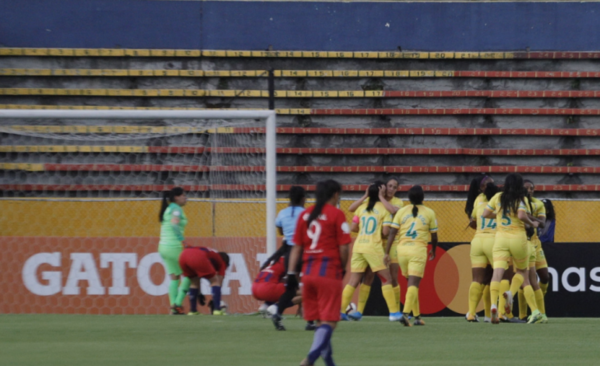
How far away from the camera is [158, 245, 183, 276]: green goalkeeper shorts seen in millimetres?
12242

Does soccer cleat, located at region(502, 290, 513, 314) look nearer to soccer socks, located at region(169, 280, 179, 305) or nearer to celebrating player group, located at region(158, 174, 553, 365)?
celebrating player group, located at region(158, 174, 553, 365)

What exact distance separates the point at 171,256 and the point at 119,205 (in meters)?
2.34

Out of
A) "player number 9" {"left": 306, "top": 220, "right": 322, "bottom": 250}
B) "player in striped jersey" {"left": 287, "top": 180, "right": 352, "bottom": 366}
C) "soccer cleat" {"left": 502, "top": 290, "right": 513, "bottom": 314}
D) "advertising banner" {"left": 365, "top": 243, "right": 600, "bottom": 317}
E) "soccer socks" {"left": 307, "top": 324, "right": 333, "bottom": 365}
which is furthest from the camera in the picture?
"advertising banner" {"left": 365, "top": 243, "right": 600, "bottom": 317}

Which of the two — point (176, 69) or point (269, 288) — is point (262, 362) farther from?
point (176, 69)

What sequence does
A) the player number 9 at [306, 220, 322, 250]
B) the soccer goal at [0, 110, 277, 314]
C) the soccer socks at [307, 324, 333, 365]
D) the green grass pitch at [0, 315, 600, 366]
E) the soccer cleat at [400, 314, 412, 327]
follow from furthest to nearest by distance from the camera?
the soccer goal at [0, 110, 277, 314], the soccer cleat at [400, 314, 412, 327], the green grass pitch at [0, 315, 600, 366], the player number 9 at [306, 220, 322, 250], the soccer socks at [307, 324, 333, 365]

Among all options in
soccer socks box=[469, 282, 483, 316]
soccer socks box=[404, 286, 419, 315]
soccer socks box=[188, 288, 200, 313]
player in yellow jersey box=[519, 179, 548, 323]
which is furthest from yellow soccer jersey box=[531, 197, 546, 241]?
soccer socks box=[188, 288, 200, 313]

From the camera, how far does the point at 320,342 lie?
6277mm

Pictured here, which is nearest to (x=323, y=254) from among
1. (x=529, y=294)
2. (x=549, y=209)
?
(x=529, y=294)

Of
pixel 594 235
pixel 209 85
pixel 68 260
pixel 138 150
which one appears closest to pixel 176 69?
pixel 209 85

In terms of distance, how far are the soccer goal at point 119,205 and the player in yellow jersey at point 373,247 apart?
5.16 ft

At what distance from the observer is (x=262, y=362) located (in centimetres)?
700

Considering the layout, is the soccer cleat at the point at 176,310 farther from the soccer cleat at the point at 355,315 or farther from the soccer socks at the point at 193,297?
the soccer cleat at the point at 355,315

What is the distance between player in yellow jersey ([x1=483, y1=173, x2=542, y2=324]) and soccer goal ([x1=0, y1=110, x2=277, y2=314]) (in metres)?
3.12

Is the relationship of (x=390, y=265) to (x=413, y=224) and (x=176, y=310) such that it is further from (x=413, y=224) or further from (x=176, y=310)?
(x=176, y=310)
